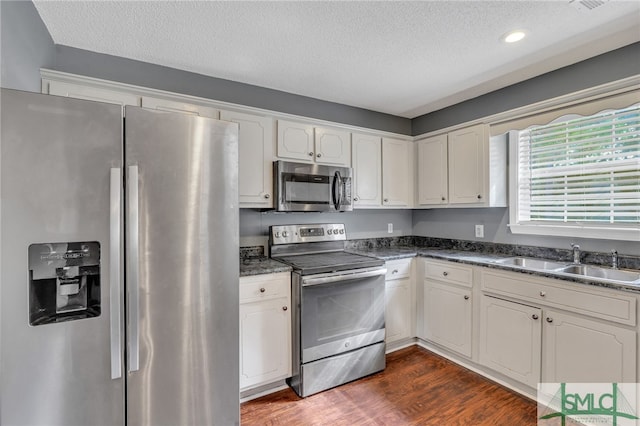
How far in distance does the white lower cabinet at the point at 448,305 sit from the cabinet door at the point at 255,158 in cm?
166

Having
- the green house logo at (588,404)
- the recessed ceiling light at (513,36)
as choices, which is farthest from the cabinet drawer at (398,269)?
the recessed ceiling light at (513,36)

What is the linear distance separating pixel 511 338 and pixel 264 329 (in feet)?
5.96

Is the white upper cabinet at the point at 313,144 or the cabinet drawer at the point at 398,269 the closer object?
the white upper cabinet at the point at 313,144

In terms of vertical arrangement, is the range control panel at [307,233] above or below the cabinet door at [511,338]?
above

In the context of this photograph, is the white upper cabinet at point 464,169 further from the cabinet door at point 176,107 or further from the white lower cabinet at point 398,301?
the cabinet door at point 176,107

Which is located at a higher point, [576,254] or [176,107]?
[176,107]

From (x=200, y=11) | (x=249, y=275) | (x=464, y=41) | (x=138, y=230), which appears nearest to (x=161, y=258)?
(x=138, y=230)

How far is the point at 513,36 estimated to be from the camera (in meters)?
1.91

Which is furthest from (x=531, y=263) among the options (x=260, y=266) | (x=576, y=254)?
(x=260, y=266)

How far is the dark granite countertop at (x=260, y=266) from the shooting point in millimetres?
2170

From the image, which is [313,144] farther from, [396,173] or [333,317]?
[333,317]

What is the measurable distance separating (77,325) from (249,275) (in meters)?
1.03

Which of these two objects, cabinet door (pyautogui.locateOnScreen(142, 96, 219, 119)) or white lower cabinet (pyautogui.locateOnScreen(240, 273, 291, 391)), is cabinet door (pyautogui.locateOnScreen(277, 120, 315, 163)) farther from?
white lower cabinet (pyautogui.locateOnScreen(240, 273, 291, 391))

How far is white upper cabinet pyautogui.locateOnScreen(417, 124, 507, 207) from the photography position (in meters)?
2.76
